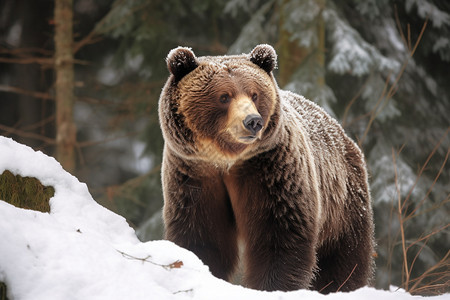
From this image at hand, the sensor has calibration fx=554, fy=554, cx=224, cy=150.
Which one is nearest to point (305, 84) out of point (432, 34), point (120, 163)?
point (432, 34)

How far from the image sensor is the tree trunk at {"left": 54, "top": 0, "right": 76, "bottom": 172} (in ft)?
33.0

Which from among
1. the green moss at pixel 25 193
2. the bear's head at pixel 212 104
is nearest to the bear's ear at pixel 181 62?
the bear's head at pixel 212 104

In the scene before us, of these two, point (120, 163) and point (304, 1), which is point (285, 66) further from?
point (120, 163)

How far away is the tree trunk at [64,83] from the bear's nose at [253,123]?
7.04 m

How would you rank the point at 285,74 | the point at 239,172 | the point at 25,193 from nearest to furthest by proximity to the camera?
→ the point at 25,193, the point at 239,172, the point at 285,74

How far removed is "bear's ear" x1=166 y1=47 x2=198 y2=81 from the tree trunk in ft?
21.1

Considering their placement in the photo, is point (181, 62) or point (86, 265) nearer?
point (86, 265)

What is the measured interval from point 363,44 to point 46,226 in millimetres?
8934

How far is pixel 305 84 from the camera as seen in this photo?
32.7 feet

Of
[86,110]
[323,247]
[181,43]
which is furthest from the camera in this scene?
[86,110]

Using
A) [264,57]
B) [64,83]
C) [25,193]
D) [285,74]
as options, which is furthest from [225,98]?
[285,74]

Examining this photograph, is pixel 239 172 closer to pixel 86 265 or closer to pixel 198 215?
pixel 198 215

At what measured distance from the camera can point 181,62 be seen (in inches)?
159

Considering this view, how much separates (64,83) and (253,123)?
738 centimetres
